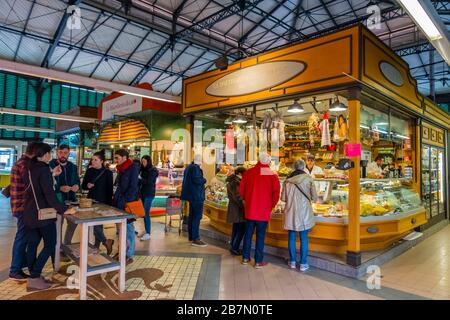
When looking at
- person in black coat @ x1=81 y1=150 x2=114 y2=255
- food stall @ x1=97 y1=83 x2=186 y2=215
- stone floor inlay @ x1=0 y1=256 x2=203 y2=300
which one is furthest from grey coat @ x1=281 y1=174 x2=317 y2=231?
food stall @ x1=97 y1=83 x2=186 y2=215

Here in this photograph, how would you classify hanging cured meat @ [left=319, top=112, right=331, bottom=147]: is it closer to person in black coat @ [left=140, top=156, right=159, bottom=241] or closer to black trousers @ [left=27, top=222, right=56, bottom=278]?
person in black coat @ [left=140, top=156, right=159, bottom=241]

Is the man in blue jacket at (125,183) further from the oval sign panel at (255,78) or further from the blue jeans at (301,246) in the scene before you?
the oval sign panel at (255,78)

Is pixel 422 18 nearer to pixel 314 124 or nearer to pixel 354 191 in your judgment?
pixel 354 191

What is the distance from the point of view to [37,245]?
3357mm

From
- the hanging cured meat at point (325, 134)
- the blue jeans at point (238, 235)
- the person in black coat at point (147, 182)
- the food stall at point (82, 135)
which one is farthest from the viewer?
the food stall at point (82, 135)

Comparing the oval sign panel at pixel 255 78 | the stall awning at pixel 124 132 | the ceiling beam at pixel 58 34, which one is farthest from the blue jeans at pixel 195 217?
the ceiling beam at pixel 58 34

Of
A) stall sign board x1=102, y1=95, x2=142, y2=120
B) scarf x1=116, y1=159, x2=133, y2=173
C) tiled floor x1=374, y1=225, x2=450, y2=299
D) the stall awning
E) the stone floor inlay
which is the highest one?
stall sign board x1=102, y1=95, x2=142, y2=120

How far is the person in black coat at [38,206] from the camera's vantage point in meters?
3.17

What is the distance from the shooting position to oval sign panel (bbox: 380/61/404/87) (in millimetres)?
4578

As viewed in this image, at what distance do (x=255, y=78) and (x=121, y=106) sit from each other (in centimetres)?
777

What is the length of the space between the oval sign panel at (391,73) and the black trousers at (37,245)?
520 centimetres

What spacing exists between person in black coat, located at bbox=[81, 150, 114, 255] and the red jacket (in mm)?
2178
